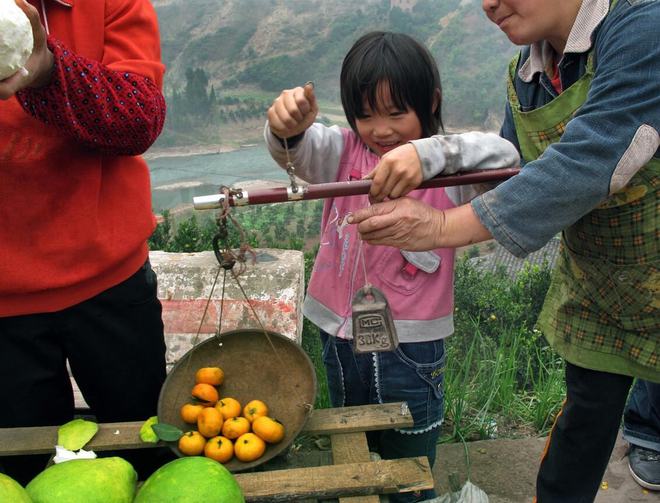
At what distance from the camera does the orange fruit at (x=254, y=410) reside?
1406 mm

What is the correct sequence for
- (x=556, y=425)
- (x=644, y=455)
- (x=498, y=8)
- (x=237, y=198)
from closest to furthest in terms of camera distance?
1. (x=237, y=198)
2. (x=498, y=8)
3. (x=556, y=425)
4. (x=644, y=455)

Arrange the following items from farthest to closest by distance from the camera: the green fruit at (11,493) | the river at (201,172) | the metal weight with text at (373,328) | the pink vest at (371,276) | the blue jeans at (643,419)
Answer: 1. the river at (201,172)
2. the blue jeans at (643,419)
3. the pink vest at (371,276)
4. the metal weight with text at (373,328)
5. the green fruit at (11,493)

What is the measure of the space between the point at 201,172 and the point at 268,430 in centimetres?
235

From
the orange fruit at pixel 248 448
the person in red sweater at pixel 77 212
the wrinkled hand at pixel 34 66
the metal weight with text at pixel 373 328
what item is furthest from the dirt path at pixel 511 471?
the wrinkled hand at pixel 34 66

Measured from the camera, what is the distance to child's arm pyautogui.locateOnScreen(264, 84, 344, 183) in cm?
151

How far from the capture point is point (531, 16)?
1.35 metres

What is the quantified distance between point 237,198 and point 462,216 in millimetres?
459

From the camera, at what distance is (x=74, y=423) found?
1.43m

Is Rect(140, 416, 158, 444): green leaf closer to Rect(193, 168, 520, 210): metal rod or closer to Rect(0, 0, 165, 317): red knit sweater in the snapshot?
Rect(0, 0, 165, 317): red knit sweater

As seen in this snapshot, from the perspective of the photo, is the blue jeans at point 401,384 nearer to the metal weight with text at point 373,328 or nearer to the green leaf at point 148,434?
the metal weight with text at point 373,328

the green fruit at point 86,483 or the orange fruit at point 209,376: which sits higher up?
the green fruit at point 86,483

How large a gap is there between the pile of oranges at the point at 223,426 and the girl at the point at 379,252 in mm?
449

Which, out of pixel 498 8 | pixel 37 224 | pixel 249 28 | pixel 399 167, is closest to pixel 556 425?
pixel 399 167

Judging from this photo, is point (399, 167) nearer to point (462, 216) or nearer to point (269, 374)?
point (462, 216)
